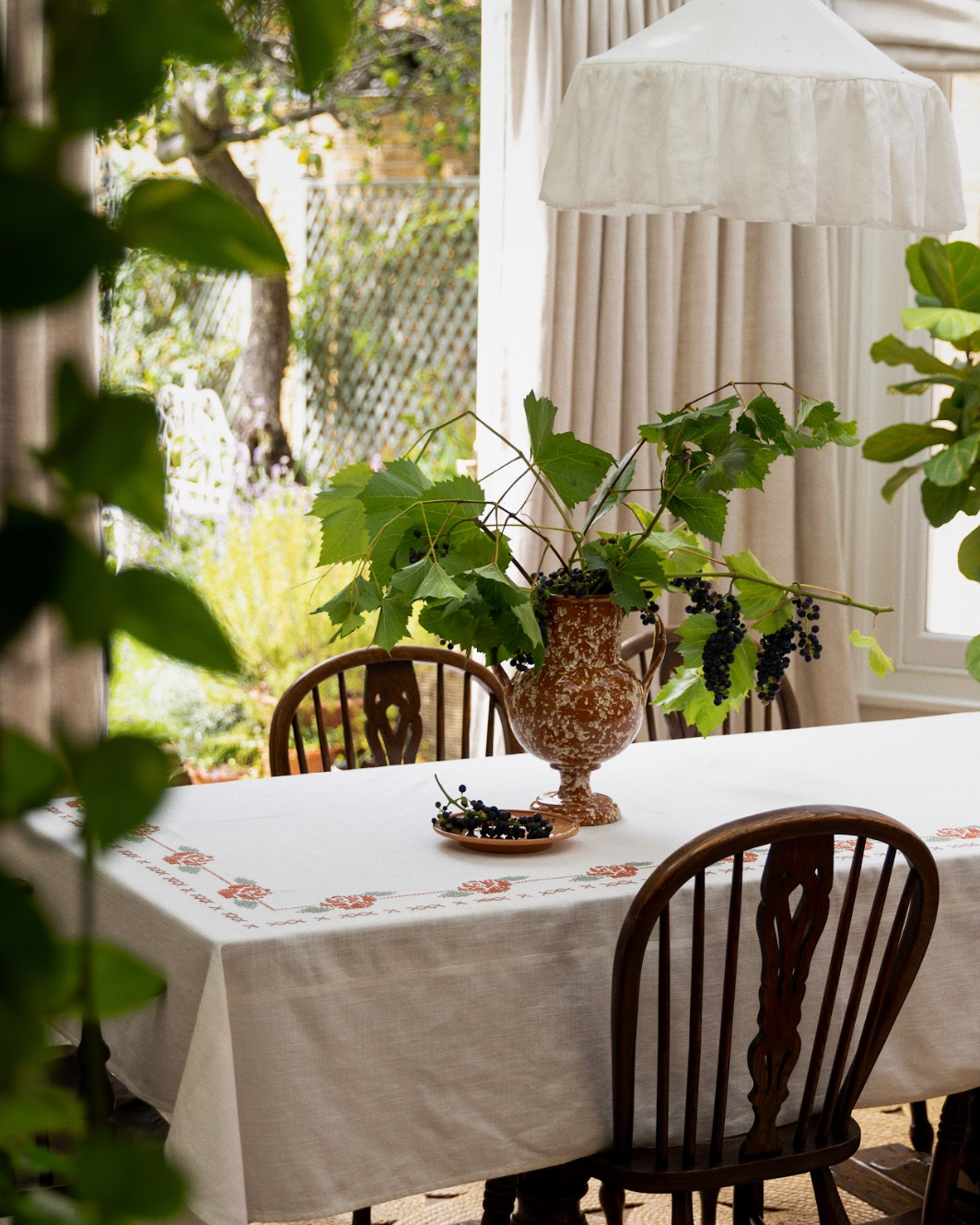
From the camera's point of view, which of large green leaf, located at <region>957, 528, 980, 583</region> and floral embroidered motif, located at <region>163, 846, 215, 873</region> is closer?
large green leaf, located at <region>957, 528, 980, 583</region>

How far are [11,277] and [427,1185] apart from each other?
1.42 meters

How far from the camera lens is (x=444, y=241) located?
5863 mm

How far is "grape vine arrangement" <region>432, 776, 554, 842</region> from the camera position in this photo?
1729mm

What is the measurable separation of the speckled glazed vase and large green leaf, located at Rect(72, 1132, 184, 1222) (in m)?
1.68

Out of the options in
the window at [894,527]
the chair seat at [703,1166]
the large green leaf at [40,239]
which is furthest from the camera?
the window at [894,527]

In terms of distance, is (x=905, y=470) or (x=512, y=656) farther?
(x=512, y=656)

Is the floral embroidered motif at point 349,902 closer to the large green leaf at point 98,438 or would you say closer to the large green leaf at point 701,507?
the large green leaf at point 701,507

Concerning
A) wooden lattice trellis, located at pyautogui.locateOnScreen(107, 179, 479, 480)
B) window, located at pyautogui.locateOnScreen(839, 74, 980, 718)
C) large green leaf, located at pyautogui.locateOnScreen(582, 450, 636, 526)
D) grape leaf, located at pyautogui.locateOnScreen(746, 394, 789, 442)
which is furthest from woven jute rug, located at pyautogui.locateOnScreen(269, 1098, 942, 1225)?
wooden lattice trellis, located at pyautogui.locateOnScreen(107, 179, 479, 480)

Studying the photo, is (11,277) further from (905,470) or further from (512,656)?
(512,656)

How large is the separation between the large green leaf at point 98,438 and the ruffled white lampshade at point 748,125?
177 cm

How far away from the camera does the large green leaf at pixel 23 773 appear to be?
16 centimetres

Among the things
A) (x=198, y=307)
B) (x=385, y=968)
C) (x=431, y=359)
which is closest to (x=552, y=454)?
(x=385, y=968)

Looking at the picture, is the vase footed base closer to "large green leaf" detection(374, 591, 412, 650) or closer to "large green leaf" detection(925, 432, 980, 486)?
"large green leaf" detection(374, 591, 412, 650)

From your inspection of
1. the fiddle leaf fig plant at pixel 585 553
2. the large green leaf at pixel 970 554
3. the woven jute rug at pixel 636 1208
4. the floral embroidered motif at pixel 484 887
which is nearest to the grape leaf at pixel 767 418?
the fiddle leaf fig plant at pixel 585 553
